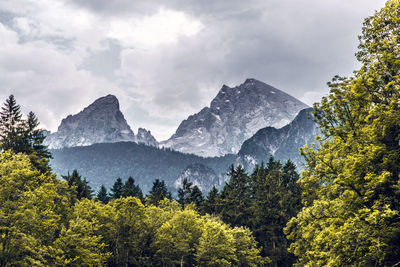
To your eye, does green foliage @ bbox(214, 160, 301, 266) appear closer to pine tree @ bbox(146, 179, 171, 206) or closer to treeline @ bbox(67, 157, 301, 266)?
treeline @ bbox(67, 157, 301, 266)

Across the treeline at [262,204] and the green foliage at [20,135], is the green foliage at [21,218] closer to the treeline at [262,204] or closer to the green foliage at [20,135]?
the green foliage at [20,135]

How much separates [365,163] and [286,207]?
43.7 meters

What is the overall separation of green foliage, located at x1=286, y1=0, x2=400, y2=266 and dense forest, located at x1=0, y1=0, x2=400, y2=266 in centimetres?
7

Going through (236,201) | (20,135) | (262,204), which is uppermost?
(20,135)

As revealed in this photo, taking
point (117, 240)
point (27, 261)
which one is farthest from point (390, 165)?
point (117, 240)

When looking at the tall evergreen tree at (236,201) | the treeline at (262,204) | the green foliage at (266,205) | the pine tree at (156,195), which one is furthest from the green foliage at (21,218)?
the pine tree at (156,195)

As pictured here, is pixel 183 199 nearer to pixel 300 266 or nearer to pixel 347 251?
pixel 300 266

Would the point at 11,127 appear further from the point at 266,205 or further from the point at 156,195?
the point at 266,205

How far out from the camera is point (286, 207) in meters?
57.3

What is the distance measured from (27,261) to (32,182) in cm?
854

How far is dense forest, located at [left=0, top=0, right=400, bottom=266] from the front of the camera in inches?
609

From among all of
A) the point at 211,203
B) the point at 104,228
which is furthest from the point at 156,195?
the point at 104,228

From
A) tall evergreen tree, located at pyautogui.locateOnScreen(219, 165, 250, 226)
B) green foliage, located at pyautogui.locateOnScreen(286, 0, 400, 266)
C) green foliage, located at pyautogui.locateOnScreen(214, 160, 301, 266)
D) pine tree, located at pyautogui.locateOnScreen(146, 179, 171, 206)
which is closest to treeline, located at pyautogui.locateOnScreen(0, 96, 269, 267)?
green foliage, located at pyautogui.locateOnScreen(214, 160, 301, 266)

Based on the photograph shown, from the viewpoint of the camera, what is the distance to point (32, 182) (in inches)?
1266
